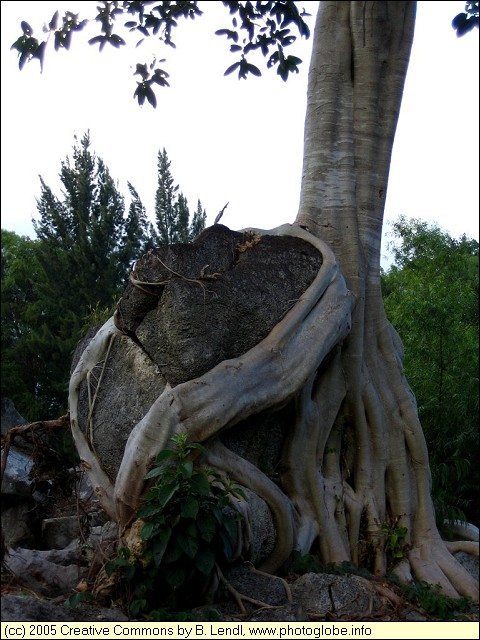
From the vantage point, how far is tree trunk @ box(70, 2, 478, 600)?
4762 millimetres

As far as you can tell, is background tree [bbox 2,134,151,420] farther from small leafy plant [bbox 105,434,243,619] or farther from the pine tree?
small leafy plant [bbox 105,434,243,619]

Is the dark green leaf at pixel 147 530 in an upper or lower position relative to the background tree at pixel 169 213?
lower

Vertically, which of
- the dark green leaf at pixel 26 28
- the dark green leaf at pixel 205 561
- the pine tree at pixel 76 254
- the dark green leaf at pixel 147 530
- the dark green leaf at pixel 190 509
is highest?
the pine tree at pixel 76 254

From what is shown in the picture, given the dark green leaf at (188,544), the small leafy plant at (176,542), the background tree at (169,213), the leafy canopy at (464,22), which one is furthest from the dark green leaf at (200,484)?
the background tree at (169,213)

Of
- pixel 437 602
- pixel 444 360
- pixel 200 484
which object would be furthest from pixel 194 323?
pixel 444 360

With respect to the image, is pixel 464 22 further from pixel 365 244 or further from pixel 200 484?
pixel 200 484

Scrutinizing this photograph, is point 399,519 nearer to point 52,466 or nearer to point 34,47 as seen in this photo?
point 52,466

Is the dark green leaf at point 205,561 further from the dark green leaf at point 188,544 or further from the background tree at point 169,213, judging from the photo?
the background tree at point 169,213

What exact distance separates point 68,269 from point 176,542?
19.0 meters

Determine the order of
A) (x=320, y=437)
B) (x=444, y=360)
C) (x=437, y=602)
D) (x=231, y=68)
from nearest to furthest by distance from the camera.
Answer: (x=437, y=602)
(x=320, y=437)
(x=231, y=68)
(x=444, y=360)

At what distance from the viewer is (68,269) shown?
73.4 ft

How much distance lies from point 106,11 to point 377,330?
3.38 m

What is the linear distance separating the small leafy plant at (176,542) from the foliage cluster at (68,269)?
15907 millimetres

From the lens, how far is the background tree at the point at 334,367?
4.80 m
